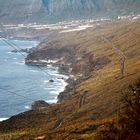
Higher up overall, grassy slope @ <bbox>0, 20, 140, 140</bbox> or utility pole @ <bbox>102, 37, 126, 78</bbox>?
utility pole @ <bbox>102, 37, 126, 78</bbox>

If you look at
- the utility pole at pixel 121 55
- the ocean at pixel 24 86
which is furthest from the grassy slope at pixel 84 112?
the ocean at pixel 24 86

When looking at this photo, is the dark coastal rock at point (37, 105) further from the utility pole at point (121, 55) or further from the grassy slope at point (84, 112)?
the utility pole at point (121, 55)

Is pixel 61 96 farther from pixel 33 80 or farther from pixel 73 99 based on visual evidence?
pixel 33 80

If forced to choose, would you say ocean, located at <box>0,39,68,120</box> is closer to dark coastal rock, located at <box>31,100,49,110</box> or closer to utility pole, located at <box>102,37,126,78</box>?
dark coastal rock, located at <box>31,100,49,110</box>

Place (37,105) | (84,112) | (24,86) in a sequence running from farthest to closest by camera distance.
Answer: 1. (24,86)
2. (37,105)
3. (84,112)

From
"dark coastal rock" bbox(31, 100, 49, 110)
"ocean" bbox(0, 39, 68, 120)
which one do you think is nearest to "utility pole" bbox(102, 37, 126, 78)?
"ocean" bbox(0, 39, 68, 120)

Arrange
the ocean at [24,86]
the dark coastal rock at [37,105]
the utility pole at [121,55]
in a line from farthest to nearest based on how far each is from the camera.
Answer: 1. the utility pole at [121,55]
2. the ocean at [24,86]
3. the dark coastal rock at [37,105]

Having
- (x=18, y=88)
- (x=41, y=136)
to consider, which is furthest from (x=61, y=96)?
(x=41, y=136)

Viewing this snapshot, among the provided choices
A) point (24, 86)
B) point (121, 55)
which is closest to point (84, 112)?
point (24, 86)

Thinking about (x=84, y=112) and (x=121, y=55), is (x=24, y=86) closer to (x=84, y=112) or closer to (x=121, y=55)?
(x=121, y=55)

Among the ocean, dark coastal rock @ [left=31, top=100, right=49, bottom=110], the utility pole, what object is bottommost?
dark coastal rock @ [left=31, top=100, right=49, bottom=110]
